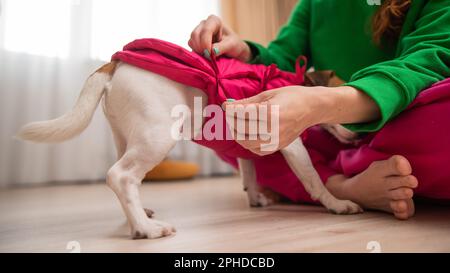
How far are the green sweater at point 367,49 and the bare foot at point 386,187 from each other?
10 centimetres

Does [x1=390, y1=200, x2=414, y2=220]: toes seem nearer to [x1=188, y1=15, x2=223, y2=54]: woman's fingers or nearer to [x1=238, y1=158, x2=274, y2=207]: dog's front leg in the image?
[x1=238, y1=158, x2=274, y2=207]: dog's front leg

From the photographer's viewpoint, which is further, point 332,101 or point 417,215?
point 417,215

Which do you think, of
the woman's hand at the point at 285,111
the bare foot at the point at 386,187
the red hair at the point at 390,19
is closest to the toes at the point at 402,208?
the bare foot at the point at 386,187

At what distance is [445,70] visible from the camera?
80 cm

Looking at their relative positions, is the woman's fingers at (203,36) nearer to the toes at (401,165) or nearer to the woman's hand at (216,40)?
the woman's hand at (216,40)

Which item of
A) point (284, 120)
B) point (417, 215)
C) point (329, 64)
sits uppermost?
point (329, 64)

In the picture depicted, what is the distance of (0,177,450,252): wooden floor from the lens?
0.58 m

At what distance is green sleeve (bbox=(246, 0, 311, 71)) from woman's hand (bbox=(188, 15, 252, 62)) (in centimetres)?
22

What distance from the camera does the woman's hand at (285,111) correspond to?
1.76 ft

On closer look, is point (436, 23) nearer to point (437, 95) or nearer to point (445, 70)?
point (445, 70)

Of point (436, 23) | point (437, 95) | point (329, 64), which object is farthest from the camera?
point (329, 64)

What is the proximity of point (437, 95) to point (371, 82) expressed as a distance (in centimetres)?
16
